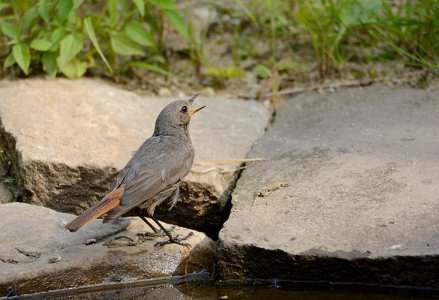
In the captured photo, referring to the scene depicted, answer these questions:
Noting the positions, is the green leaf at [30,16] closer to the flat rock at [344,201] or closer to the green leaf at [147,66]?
the green leaf at [147,66]

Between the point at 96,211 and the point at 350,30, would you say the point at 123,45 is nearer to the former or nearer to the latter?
the point at 350,30

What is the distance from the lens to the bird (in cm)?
353

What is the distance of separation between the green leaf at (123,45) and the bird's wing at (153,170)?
6.17ft

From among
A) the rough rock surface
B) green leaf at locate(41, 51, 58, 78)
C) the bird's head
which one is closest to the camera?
the bird's head

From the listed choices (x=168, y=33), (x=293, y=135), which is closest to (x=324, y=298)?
(x=293, y=135)

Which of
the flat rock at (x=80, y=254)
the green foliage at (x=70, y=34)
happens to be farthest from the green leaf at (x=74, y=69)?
the flat rock at (x=80, y=254)

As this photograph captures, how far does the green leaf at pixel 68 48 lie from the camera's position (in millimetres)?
5555

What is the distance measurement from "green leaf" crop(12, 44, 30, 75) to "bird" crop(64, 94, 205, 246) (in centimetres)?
186

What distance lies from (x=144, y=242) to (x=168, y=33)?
377 centimetres

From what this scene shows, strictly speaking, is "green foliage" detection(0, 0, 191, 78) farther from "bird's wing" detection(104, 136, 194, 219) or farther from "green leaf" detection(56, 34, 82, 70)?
"bird's wing" detection(104, 136, 194, 219)

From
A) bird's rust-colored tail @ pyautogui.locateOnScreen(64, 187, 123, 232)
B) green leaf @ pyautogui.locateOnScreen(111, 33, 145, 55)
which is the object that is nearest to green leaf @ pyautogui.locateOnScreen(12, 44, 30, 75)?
green leaf @ pyautogui.locateOnScreen(111, 33, 145, 55)

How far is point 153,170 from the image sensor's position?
12.6 feet

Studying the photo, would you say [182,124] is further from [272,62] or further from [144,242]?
[272,62]

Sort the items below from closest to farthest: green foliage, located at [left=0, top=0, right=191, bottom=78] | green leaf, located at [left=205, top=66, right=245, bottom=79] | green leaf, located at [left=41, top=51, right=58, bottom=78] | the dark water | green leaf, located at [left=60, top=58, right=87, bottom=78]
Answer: the dark water < green foliage, located at [left=0, top=0, right=191, bottom=78] < green leaf, located at [left=41, top=51, right=58, bottom=78] < green leaf, located at [left=60, top=58, right=87, bottom=78] < green leaf, located at [left=205, top=66, right=245, bottom=79]
